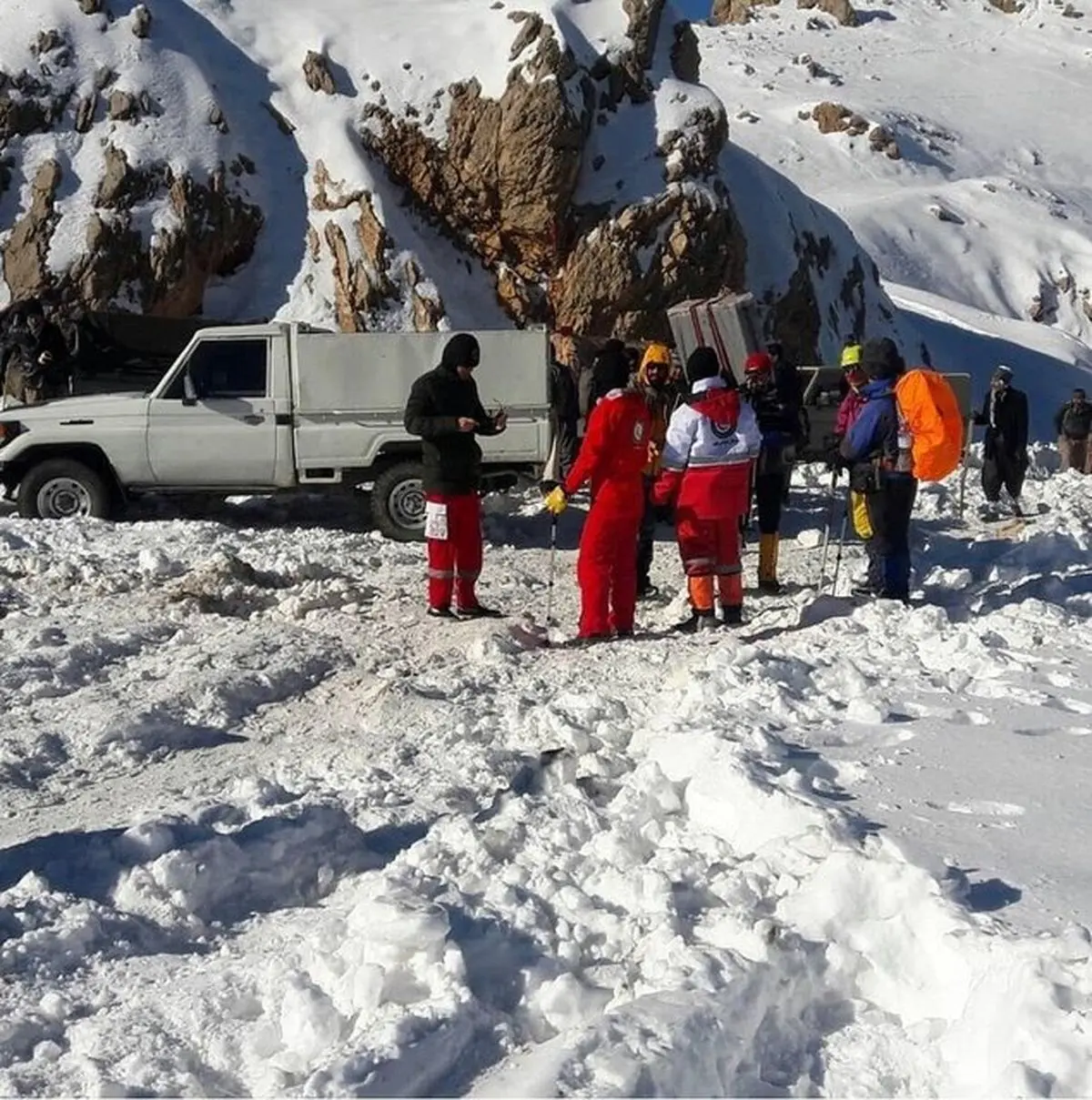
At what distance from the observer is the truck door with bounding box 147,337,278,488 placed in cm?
1159

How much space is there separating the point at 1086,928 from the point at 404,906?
189 centimetres

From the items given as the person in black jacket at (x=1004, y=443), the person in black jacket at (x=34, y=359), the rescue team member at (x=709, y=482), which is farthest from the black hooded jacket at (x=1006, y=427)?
the person in black jacket at (x=34, y=359)

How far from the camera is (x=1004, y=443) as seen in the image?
14.3 m

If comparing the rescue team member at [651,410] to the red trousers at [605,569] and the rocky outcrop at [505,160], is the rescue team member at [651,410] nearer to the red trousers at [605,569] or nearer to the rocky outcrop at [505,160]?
the red trousers at [605,569]

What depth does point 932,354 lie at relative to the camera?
42906 millimetres

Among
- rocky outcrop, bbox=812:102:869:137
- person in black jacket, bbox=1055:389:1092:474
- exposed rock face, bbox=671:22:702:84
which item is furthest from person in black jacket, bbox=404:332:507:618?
rocky outcrop, bbox=812:102:869:137

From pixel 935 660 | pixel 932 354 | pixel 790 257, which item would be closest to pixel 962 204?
pixel 932 354

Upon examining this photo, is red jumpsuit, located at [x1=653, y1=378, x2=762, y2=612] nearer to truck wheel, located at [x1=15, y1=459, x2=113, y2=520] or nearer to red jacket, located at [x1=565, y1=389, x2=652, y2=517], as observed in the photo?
red jacket, located at [x1=565, y1=389, x2=652, y2=517]

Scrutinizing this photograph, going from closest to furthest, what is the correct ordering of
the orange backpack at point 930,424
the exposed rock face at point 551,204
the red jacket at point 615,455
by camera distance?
the red jacket at point 615,455 < the orange backpack at point 930,424 < the exposed rock face at point 551,204

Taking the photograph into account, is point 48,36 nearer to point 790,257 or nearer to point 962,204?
point 790,257

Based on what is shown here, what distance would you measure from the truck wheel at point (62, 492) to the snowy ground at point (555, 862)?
13.2ft

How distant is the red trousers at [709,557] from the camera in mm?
7914

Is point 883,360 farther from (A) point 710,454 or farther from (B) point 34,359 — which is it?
(B) point 34,359

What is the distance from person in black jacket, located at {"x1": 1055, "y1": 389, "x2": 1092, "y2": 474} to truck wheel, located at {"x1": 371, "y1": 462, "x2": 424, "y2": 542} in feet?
42.4
